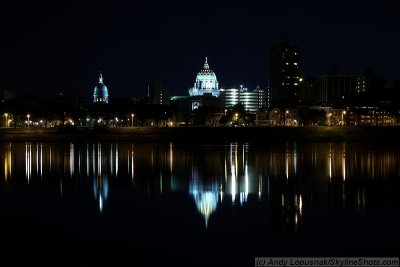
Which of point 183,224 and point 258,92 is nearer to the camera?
point 183,224

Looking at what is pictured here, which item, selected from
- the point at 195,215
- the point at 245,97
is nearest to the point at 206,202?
the point at 195,215

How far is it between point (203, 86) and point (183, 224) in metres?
175

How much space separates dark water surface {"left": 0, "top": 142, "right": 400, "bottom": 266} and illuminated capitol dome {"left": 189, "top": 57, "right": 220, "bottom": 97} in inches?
6210

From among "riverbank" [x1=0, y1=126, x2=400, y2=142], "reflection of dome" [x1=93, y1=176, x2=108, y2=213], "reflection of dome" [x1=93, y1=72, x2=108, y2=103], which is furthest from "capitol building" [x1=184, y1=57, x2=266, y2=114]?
"reflection of dome" [x1=93, y1=176, x2=108, y2=213]

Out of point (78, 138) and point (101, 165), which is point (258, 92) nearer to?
point (78, 138)

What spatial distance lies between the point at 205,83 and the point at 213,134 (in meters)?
121

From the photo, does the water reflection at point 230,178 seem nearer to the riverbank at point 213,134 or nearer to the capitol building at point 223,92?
the riverbank at point 213,134

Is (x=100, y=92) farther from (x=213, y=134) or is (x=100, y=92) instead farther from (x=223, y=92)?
(x=213, y=134)

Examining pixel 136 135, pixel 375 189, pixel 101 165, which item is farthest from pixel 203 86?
pixel 375 189

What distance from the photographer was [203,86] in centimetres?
19038

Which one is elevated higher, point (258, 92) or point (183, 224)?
point (258, 92)

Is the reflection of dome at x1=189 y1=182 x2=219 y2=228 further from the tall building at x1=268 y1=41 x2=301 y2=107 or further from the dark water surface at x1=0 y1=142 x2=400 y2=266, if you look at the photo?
the tall building at x1=268 y1=41 x2=301 y2=107

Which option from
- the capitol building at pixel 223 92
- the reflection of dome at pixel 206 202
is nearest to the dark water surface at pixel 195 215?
the reflection of dome at pixel 206 202

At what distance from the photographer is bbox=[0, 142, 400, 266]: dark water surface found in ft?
44.8
